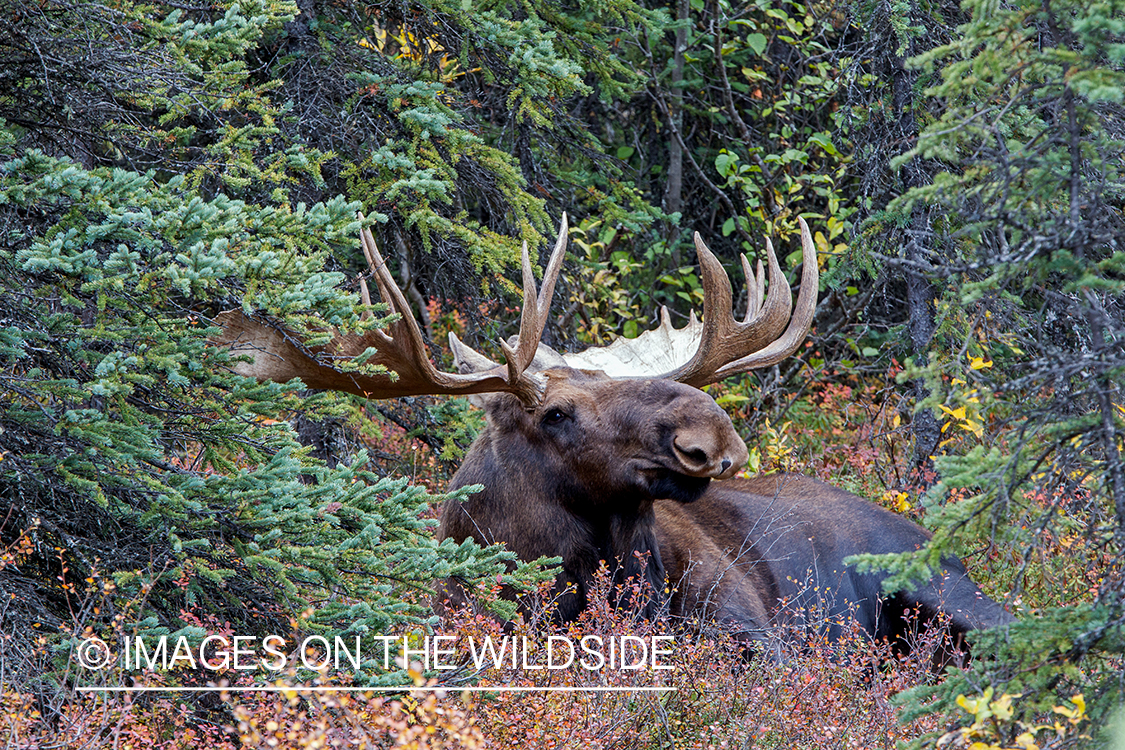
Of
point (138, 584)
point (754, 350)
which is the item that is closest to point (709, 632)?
point (754, 350)

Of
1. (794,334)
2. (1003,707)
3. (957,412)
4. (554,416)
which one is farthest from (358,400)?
(1003,707)

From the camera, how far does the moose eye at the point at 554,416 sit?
5480 mm

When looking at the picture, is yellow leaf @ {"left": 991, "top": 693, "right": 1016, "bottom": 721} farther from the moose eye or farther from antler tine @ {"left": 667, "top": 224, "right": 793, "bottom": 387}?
antler tine @ {"left": 667, "top": 224, "right": 793, "bottom": 387}

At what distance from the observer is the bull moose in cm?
504

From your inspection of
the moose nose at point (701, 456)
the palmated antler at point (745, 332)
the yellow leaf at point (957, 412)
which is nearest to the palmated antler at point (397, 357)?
the palmated antler at point (745, 332)

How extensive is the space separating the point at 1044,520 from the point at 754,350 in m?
3.40

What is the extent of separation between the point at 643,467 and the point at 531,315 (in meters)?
0.85

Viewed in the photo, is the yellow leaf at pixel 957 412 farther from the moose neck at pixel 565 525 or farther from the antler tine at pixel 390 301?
the antler tine at pixel 390 301

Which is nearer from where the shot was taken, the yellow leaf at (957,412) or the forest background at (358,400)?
the forest background at (358,400)

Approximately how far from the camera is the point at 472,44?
6.64 m

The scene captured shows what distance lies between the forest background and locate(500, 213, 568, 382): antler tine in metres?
0.78

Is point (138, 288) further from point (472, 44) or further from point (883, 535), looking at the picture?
point (883, 535)

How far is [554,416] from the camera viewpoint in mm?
5496

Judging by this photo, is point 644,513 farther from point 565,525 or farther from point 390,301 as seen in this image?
point 390,301
